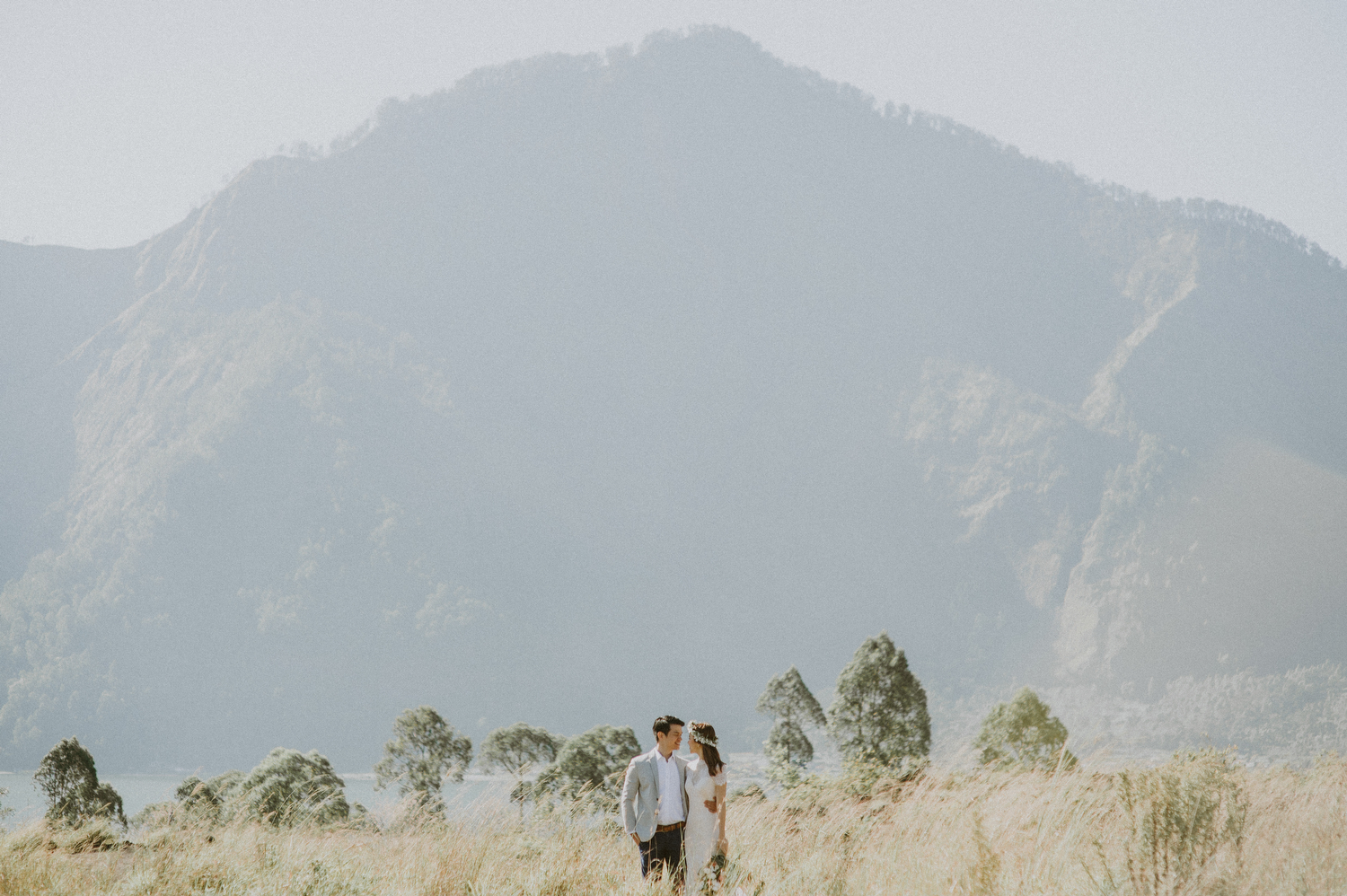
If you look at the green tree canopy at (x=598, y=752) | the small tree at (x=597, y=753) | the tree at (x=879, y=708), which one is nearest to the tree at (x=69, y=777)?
the small tree at (x=597, y=753)

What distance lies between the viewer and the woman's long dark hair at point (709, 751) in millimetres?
6184

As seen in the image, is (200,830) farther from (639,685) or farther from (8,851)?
(639,685)

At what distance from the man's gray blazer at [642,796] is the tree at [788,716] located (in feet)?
124

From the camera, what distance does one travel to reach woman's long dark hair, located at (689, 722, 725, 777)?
6.18 metres

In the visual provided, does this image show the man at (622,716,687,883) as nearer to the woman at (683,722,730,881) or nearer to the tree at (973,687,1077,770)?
the woman at (683,722,730,881)

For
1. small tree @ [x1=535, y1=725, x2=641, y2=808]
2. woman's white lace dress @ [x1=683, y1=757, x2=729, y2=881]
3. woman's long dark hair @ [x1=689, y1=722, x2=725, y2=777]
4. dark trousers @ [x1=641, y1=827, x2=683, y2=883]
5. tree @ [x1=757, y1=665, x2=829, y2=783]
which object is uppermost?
woman's long dark hair @ [x1=689, y1=722, x2=725, y2=777]

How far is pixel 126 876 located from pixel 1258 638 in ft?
715

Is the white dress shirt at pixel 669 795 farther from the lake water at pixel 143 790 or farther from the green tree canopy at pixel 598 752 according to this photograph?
the green tree canopy at pixel 598 752

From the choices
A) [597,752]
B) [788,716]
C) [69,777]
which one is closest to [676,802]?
[69,777]

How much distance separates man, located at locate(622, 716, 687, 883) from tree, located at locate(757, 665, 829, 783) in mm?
37881

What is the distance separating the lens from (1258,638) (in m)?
180

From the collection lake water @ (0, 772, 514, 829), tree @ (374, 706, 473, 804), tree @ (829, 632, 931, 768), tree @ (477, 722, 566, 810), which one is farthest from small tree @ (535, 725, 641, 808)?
tree @ (829, 632, 931, 768)

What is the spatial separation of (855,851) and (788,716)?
3981 cm

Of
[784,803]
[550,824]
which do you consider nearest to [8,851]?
[550,824]
